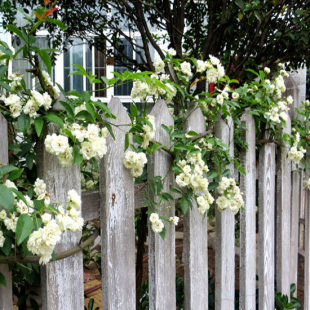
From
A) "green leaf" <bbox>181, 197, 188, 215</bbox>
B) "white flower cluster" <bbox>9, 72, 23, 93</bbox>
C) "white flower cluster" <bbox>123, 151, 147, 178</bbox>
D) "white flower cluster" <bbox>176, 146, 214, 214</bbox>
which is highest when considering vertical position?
"white flower cluster" <bbox>9, 72, 23, 93</bbox>

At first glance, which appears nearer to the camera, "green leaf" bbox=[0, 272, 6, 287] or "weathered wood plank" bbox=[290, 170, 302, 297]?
"green leaf" bbox=[0, 272, 6, 287]

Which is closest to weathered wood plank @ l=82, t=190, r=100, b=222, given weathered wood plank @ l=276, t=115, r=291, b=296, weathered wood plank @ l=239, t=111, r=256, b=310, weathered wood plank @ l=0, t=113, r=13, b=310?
weathered wood plank @ l=0, t=113, r=13, b=310

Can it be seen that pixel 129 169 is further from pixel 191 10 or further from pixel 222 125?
pixel 191 10

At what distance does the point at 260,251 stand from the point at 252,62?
1.22m

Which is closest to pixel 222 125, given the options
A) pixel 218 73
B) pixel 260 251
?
pixel 218 73

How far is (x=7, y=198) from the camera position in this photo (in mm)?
739

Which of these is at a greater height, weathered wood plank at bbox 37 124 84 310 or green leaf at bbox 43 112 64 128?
green leaf at bbox 43 112 64 128

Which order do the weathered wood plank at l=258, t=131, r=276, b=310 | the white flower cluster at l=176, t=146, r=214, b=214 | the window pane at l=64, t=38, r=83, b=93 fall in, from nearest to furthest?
the white flower cluster at l=176, t=146, r=214, b=214 < the weathered wood plank at l=258, t=131, r=276, b=310 < the window pane at l=64, t=38, r=83, b=93

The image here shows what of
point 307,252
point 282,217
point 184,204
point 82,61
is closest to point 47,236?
point 184,204

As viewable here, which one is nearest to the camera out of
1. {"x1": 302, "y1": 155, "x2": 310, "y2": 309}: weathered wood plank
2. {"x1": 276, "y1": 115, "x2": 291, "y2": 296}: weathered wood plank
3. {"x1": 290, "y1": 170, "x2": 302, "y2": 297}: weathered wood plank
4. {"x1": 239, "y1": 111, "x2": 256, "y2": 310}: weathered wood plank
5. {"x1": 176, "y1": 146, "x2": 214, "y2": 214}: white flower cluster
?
{"x1": 176, "y1": 146, "x2": 214, "y2": 214}: white flower cluster

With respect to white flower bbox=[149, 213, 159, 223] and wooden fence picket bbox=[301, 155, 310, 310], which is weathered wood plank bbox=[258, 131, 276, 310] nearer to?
wooden fence picket bbox=[301, 155, 310, 310]

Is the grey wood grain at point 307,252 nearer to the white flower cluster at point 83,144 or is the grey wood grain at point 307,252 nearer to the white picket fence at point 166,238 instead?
the white picket fence at point 166,238

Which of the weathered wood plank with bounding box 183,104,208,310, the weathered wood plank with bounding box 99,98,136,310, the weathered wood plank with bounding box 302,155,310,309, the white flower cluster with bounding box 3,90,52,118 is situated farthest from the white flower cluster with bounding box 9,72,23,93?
the weathered wood plank with bounding box 302,155,310,309

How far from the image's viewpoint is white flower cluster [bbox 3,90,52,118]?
0.86 m
